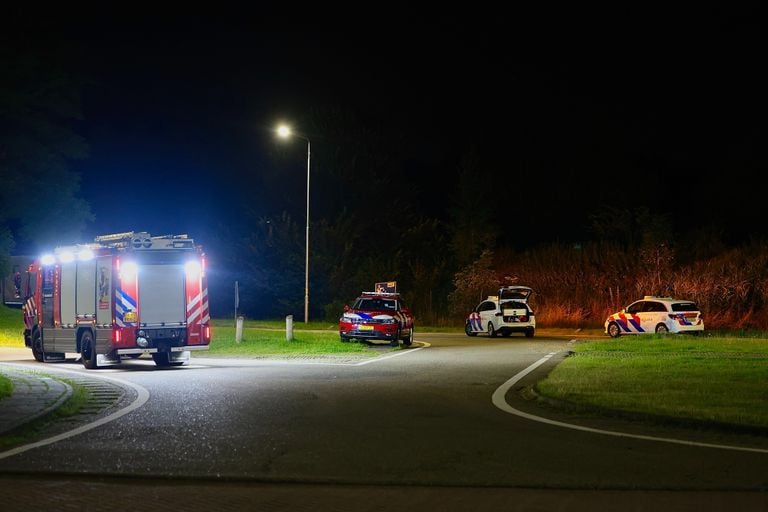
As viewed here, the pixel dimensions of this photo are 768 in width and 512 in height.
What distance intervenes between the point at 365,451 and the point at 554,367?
11.2m

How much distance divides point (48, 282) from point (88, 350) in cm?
275

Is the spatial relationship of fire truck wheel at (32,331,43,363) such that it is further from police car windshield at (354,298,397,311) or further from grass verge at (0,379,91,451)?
police car windshield at (354,298,397,311)

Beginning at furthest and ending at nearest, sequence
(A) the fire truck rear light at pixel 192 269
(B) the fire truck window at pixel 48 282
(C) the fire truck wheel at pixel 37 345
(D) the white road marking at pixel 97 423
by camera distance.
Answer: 1. (C) the fire truck wheel at pixel 37 345
2. (B) the fire truck window at pixel 48 282
3. (A) the fire truck rear light at pixel 192 269
4. (D) the white road marking at pixel 97 423

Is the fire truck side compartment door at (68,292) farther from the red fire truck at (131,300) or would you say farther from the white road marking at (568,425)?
the white road marking at (568,425)

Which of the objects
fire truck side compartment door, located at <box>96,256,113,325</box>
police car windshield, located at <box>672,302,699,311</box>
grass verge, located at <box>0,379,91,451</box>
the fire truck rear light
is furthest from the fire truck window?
police car windshield, located at <box>672,302,699,311</box>

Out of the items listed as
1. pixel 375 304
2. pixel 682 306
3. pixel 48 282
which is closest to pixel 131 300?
pixel 48 282

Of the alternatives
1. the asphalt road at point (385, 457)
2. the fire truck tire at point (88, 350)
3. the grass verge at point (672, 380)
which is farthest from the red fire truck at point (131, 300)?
the grass verge at point (672, 380)

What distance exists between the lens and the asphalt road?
7.87 meters

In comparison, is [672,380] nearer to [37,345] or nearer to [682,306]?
[37,345]

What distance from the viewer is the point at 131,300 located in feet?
66.3

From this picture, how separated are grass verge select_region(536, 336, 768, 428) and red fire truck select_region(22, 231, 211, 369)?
27.7 feet

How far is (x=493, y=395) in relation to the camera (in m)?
15.2

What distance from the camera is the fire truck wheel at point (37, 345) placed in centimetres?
2295

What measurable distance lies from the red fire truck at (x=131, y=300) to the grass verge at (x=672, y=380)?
8.44 metres
